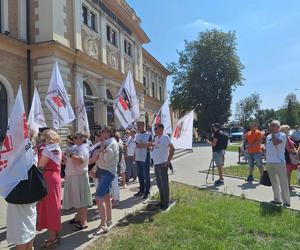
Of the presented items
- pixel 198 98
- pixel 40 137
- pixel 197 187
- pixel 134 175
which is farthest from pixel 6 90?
pixel 198 98

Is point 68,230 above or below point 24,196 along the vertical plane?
below

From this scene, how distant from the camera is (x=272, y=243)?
5828 mm

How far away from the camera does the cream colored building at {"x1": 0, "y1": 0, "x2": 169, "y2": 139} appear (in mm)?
16844

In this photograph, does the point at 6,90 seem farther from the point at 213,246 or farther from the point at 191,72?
the point at 191,72

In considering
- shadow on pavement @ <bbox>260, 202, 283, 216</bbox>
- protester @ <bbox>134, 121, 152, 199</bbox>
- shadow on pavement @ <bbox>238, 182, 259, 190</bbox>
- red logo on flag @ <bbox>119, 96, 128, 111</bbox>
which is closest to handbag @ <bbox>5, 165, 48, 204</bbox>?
shadow on pavement @ <bbox>260, 202, 283, 216</bbox>

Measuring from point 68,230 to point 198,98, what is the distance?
4688 cm

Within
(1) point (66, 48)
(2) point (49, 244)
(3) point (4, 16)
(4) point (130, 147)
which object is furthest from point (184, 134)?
(3) point (4, 16)

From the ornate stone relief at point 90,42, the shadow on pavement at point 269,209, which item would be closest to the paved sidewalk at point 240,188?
the shadow on pavement at point 269,209

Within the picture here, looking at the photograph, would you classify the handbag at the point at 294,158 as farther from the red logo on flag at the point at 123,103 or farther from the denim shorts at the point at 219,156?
the red logo on flag at the point at 123,103

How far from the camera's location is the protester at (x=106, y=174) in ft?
21.5

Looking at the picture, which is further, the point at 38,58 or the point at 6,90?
the point at 38,58

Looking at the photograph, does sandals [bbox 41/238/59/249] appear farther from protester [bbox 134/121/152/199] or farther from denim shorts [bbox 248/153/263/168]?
denim shorts [bbox 248/153/263/168]

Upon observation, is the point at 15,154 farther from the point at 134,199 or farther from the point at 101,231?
the point at 134,199

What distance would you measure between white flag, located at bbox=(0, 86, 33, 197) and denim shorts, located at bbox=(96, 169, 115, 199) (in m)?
2.22
